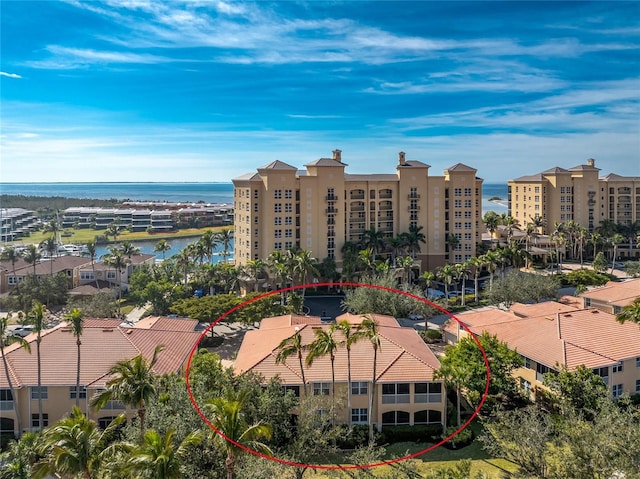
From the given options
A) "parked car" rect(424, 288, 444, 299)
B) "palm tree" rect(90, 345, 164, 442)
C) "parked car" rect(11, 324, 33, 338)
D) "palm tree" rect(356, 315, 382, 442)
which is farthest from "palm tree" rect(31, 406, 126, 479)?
"parked car" rect(424, 288, 444, 299)

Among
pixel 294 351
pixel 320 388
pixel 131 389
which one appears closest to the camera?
pixel 131 389

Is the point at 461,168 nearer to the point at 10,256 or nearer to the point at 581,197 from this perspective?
the point at 581,197

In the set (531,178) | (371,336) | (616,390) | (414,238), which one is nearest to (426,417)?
Result: (371,336)

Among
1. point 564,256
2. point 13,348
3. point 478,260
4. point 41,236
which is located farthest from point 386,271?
point 41,236

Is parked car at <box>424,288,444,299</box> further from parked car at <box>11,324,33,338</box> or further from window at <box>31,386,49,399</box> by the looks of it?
parked car at <box>11,324,33,338</box>

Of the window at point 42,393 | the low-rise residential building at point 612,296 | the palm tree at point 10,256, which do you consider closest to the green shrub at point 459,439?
the window at point 42,393

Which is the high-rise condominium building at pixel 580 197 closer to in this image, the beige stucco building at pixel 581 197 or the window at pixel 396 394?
the beige stucco building at pixel 581 197
